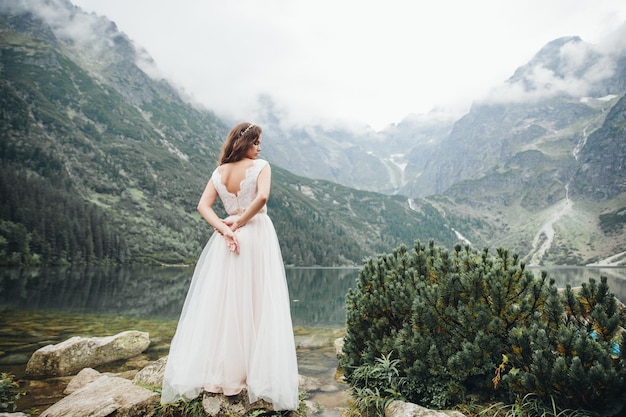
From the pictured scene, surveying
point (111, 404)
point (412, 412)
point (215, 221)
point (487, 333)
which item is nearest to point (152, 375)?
point (111, 404)

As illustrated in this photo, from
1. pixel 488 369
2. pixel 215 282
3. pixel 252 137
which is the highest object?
pixel 252 137

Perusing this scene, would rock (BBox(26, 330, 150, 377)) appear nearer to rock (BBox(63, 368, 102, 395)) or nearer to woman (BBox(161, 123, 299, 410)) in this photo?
rock (BBox(63, 368, 102, 395))

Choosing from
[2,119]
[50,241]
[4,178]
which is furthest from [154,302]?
[2,119]

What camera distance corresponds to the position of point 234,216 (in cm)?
551

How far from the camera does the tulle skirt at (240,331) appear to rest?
15.8ft

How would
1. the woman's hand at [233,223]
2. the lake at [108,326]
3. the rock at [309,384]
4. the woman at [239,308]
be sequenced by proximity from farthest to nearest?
the lake at [108,326], the rock at [309,384], the woman's hand at [233,223], the woman at [239,308]

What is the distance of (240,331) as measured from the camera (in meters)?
5.08

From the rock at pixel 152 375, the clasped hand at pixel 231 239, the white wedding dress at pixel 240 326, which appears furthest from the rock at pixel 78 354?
the clasped hand at pixel 231 239

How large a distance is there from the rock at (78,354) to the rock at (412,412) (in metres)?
10.4

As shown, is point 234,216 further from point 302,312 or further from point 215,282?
point 302,312

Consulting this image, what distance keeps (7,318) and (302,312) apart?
20.3m

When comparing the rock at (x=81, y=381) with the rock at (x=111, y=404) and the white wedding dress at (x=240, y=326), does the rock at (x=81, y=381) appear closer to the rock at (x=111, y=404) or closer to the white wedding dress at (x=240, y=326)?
the rock at (x=111, y=404)

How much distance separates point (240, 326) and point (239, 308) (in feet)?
0.81

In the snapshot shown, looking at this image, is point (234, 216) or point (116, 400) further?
point (234, 216)
